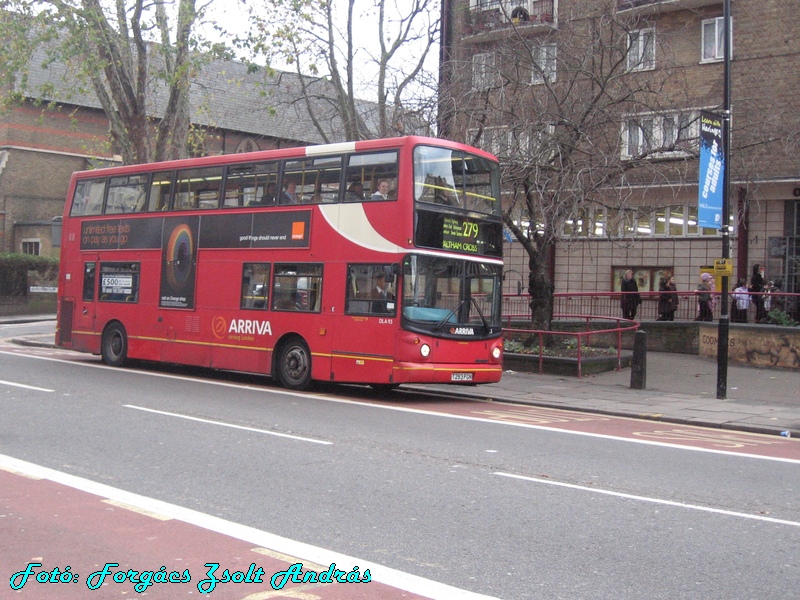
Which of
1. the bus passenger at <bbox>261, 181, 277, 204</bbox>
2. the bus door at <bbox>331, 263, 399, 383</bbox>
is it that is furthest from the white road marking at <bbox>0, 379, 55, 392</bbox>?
the bus passenger at <bbox>261, 181, 277, 204</bbox>

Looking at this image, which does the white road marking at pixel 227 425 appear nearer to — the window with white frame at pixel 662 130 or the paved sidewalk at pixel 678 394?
the paved sidewalk at pixel 678 394

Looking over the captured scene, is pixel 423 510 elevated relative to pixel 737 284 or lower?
lower

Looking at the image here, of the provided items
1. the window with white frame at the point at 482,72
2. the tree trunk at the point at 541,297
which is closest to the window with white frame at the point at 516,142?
the window with white frame at the point at 482,72

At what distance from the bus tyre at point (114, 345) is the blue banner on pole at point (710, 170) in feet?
40.6

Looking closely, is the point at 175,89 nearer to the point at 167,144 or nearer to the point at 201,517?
the point at 167,144

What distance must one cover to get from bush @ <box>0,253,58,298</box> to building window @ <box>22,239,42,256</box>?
486 cm

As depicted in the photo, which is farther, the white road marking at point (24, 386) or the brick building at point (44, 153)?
the brick building at point (44, 153)

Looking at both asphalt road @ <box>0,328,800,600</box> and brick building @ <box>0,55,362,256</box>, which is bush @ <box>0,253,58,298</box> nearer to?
brick building @ <box>0,55,362,256</box>

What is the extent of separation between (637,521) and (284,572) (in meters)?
3.00

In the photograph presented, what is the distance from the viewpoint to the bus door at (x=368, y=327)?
14516mm

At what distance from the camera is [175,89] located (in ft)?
84.8

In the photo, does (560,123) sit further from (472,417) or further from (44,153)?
(44,153)

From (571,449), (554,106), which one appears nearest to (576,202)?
(554,106)

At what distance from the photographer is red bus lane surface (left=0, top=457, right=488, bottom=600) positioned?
204 inches
